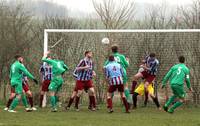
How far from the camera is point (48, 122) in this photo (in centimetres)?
1362

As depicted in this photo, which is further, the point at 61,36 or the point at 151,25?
the point at 151,25

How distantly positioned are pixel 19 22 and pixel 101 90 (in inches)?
311

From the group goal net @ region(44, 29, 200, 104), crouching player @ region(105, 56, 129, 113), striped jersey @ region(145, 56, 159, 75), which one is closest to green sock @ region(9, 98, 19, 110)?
crouching player @ region(105, 56, 129, 113)

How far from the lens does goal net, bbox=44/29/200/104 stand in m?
21.1

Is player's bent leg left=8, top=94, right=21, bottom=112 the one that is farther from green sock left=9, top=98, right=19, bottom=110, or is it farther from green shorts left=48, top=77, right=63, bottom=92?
green shorts left=48, top=77, right=63, bottom=92

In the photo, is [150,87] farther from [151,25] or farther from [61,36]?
[151,25]

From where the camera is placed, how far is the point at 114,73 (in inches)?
664

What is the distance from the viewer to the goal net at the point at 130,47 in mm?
21109

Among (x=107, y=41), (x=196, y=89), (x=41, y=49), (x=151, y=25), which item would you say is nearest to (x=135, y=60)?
(x=107, y=41)

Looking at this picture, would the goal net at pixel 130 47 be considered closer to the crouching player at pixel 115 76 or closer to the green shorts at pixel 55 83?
the green shorts at pixel 55 83

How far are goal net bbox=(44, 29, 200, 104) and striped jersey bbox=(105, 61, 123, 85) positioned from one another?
394 cm

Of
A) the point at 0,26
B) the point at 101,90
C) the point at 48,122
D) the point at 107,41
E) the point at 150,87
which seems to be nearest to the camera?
the point at 48,122

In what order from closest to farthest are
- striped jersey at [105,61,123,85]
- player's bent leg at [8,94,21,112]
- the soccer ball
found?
1. striped jersey at [105,61,123,85]
2. player's bent leg at [8,94,21,112]
3. the soccer ball

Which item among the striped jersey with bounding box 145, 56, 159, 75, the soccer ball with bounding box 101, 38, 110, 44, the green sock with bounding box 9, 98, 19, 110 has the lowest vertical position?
the green sock with bounding box 9, 98, 19, 110
